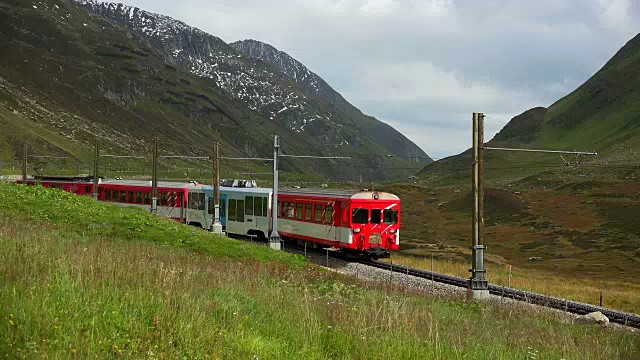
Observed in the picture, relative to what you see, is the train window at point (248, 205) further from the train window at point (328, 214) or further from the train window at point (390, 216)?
the train window at point (390, 216)

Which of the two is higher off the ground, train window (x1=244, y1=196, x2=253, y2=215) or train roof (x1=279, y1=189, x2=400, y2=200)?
train roof (x1=279, y1=189, x2=400, y2=200)

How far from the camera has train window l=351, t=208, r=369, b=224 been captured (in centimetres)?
3127

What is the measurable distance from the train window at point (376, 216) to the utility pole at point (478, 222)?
30.8 ft

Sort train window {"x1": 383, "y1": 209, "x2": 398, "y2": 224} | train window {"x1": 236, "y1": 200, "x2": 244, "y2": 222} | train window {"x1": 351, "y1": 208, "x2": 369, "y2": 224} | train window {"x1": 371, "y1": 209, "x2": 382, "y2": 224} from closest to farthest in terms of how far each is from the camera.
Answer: train window {"x1": 351, "y1": 208, "x2": 369, "y2": 224}
train window {"x1": 371, "y1": 209, "x2": 382, "y2": 224}
train window {"x1": 383, "y1": 209, "x2": 398, "y2": 224}
train window {"x1": 236, "y1": 200, "x2": 244, "y2": 222}

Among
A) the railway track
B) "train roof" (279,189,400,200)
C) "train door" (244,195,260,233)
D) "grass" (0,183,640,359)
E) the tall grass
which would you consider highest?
"train roof" (279,189,400,200)

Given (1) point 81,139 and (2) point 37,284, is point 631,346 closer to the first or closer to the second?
(2) point 37,284

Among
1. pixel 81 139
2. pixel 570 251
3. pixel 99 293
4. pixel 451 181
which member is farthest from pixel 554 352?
pixel 81 139

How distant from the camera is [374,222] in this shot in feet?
105

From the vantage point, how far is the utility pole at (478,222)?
71.9 feet

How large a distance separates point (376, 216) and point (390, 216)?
3.43ft

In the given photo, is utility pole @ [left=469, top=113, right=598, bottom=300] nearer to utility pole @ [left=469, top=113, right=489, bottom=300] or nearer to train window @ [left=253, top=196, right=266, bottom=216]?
utility pole @ [left=469, top=113, right=489, bottom=300]

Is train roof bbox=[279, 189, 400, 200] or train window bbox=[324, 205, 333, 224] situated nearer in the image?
train roof bbox=[279, 189, 400, 200]

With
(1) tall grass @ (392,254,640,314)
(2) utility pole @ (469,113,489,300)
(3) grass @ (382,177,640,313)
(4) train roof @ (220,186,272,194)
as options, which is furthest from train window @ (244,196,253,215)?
(2) utility pole @ (469,113,489,300)

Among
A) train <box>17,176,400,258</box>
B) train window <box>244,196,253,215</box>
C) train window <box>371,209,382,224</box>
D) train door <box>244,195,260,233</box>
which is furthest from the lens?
train window <box>244,196,253,215</box>
